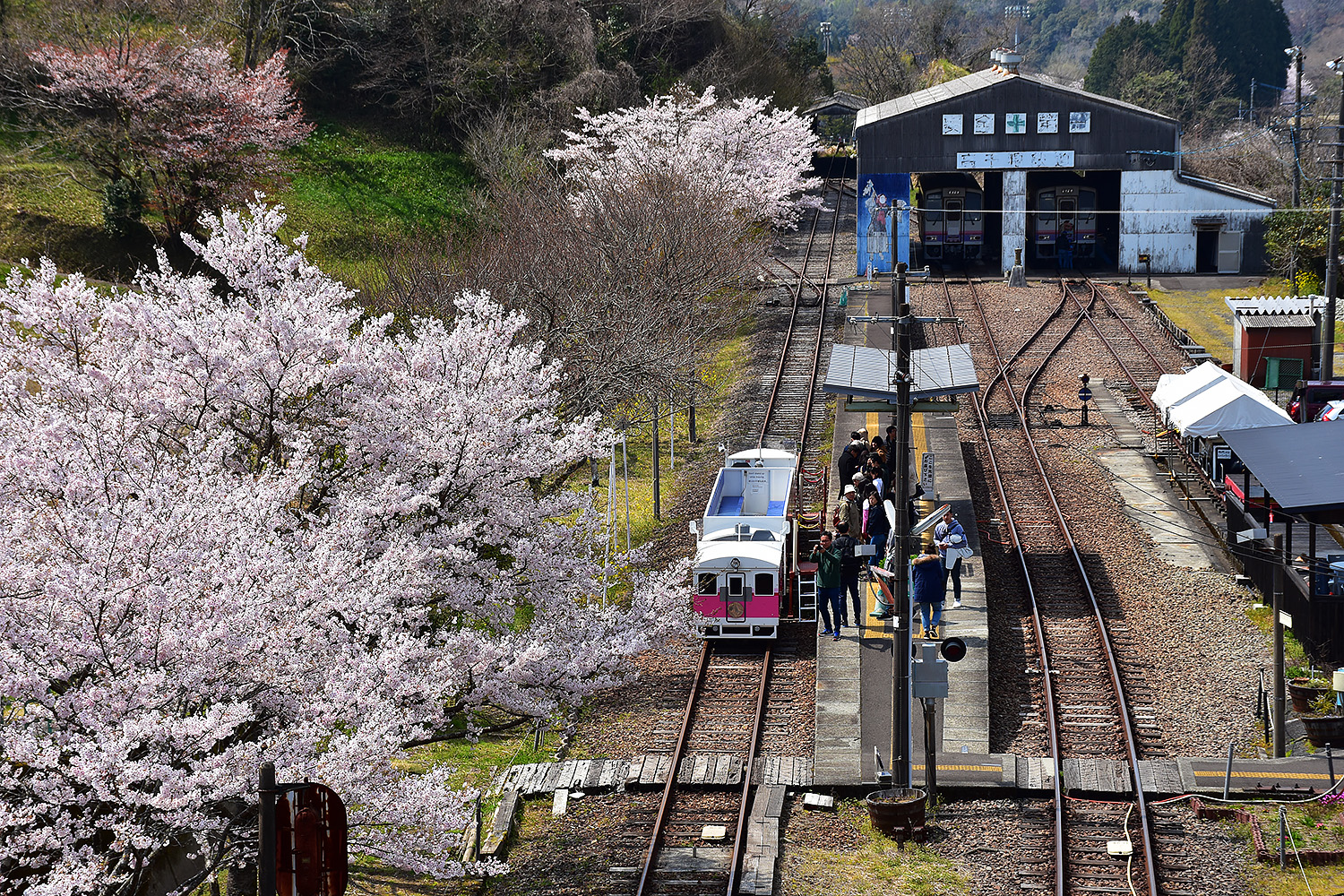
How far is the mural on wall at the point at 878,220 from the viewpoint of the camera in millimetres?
49531

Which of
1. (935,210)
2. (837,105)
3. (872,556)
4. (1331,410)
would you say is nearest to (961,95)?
(935,210)

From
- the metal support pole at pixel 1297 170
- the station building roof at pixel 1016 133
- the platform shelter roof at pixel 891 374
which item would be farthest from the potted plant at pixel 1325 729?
the station building roof at pixel 1016 133

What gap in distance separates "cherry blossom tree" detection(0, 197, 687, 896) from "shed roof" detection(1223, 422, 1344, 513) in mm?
9274

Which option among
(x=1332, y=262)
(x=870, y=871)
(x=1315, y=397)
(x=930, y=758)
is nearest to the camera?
(x=870, y=871)

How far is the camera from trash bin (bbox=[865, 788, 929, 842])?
14320 millimetres

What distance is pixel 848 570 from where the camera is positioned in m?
19.1

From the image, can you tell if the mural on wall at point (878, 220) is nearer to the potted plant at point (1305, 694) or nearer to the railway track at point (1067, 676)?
the railway track at point (1067, 676)

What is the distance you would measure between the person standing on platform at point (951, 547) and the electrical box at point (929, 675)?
4.21m

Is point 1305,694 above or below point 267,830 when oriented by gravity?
below

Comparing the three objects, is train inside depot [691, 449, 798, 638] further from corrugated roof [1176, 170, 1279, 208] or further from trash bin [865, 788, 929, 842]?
corrugated roof [1176, 170, 1279, 208]

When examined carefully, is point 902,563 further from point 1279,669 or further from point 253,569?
point 253,569

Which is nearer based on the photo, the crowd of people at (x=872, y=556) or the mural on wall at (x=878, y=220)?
the crowd of people at (x=872, y=556)

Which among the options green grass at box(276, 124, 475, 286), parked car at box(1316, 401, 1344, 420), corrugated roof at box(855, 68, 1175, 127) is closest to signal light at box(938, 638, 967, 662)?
parked car at box(1316, 401, 1344, 420)

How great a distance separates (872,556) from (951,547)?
3.95ft
